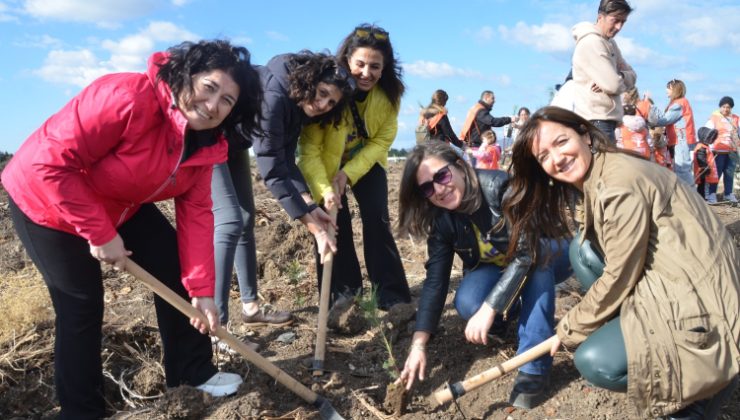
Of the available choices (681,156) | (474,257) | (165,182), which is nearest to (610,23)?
(474,257)

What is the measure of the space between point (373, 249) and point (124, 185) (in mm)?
1952

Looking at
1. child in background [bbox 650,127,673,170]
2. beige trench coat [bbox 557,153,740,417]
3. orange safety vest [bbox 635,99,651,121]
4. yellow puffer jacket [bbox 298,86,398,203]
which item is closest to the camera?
beige trench coat [bbox 557,153,740,417]

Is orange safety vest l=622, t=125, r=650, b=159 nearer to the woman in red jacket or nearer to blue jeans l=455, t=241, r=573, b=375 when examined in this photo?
blue jeans l=455, t=241, r=573, b=375

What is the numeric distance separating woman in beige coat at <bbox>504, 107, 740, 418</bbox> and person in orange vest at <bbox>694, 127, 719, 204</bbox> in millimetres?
8061

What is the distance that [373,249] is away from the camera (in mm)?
4152

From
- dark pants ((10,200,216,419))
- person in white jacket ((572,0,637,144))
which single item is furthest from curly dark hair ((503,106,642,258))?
person in white jacket ((572,0,637,144))

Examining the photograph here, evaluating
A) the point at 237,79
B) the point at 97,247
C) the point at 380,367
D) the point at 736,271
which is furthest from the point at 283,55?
the point at 736,271

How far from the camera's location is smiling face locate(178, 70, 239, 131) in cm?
244

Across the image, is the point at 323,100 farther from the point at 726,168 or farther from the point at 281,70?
the point at 726,168

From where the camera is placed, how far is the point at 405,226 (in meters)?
3.20

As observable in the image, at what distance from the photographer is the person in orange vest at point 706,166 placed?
32.1 feet

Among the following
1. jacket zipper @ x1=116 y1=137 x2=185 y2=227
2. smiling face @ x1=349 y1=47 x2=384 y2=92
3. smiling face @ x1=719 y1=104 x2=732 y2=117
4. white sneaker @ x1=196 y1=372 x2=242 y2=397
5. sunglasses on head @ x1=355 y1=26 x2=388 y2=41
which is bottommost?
white sneaker @ x1=196 y1=372 x2=242 y2=397

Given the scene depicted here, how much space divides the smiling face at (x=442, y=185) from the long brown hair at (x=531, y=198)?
0.24m

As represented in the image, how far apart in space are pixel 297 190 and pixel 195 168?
954 mm
